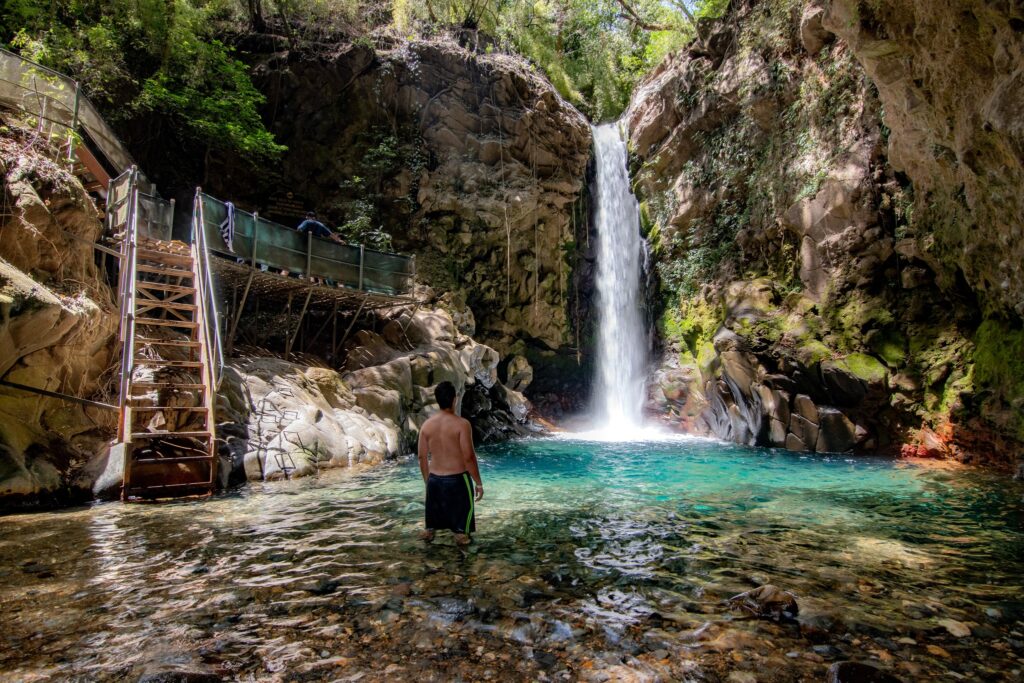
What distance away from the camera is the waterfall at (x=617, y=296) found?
20812mm

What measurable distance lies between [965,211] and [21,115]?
1658cm

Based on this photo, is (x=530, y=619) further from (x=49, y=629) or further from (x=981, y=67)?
(x=981, y=67)

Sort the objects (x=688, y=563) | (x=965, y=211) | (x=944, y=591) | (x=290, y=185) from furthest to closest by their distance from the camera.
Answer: (x=290, y=185)
(x=965, y=211)
(x=688, y=563)
(x=944, y=591)

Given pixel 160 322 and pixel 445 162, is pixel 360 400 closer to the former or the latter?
pixel 160 322

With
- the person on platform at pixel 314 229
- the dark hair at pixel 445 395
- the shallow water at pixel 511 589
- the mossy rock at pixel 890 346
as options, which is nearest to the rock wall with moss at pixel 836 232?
the mossy rock at pixel 890 346

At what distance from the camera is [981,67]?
24.8 feet

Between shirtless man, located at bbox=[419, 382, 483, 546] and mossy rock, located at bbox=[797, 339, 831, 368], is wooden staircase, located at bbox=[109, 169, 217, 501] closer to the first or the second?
shirtless man, located at bbox=[419, 382, 483, 546]

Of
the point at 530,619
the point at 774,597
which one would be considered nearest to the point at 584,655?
the point at 530,619

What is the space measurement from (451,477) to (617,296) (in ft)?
57.4

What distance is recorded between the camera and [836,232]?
45.9 ft

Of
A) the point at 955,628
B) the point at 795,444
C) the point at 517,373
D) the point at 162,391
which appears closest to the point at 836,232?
the point at 795,444

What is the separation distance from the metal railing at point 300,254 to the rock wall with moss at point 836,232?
31.3 ft

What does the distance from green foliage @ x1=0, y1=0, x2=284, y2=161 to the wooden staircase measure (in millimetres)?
7033

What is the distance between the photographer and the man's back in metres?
4.88
